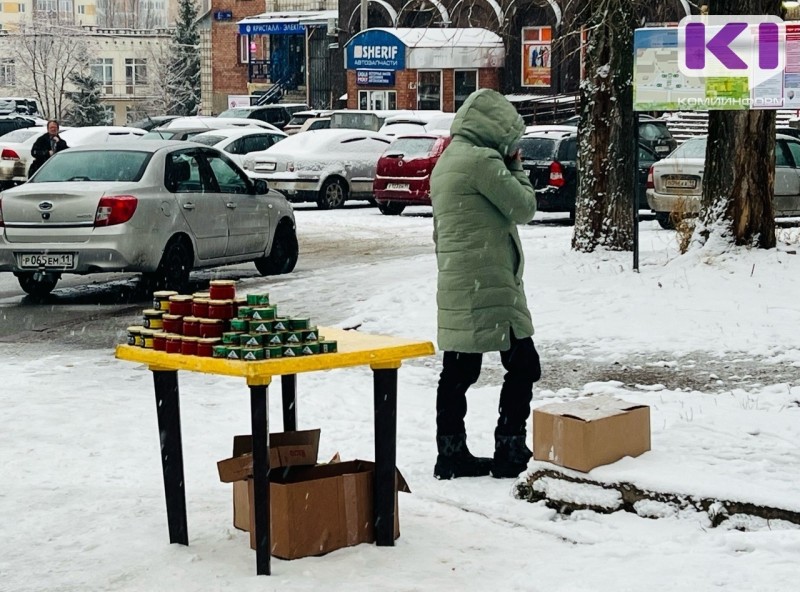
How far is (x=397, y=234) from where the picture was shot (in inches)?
840

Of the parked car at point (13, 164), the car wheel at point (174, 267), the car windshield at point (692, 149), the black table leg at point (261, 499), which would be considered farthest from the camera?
the parked car at point (13, 164)

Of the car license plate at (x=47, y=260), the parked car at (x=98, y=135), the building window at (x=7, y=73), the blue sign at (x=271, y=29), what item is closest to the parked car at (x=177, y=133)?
the parked car at (x=98, y=135)

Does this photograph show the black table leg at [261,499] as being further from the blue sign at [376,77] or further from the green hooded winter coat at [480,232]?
the blue sign at [376,77]

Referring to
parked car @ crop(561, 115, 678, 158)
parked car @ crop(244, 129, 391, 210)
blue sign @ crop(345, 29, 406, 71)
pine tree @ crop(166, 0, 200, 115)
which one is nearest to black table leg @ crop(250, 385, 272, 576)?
parked car @ crop(244, 129, 391, 210)

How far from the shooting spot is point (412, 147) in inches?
986

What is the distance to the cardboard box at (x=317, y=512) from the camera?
570 centimetres

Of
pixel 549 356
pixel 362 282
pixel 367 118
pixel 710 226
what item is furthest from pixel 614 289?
pixel 367 118

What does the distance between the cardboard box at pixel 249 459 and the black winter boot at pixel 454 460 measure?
1.11 metres

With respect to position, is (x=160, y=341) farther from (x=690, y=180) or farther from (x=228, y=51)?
(x=228, y=51)

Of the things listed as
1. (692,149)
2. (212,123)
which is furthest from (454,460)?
(212,123)

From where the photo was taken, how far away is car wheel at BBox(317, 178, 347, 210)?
2603 centimetres

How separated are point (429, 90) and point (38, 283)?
41.2 metres

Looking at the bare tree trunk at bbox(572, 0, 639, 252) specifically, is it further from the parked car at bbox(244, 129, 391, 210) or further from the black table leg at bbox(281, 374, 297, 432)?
the parked car at bbox(244, 129, 391, 210)

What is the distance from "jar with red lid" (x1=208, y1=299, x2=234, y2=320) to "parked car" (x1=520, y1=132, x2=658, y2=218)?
1799cm
